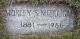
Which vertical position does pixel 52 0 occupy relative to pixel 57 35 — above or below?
above

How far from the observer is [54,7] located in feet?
13.8

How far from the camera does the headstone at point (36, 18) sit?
13.8ft

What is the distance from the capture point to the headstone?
4.21m

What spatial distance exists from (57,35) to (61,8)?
217mm

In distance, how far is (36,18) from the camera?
4219 mm

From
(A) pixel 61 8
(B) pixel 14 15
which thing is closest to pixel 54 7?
(A) pixel 61 8

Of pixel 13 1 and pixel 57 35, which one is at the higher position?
pixel 13 1

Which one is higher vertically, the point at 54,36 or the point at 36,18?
the point at 36,18

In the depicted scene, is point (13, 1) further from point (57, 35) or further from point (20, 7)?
point (57, 35)

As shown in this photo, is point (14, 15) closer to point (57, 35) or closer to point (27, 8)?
point (27, 8)

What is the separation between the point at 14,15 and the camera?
420 centimetres

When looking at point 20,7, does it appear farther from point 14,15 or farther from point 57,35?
point 57,35

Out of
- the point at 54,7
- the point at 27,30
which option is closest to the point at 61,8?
the point at 54,7

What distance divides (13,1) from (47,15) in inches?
11.4
